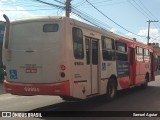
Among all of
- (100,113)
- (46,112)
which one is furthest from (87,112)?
(46,112)

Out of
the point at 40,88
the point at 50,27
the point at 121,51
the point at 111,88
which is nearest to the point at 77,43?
the point at 50,27

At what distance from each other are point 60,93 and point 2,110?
2.63 meters

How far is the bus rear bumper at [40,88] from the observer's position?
443 inches

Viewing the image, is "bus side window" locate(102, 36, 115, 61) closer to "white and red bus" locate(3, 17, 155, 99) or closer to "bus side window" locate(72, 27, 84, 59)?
"white and red bus" locate(3, 17, 155, 99)

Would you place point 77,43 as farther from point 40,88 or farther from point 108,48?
point 108,48

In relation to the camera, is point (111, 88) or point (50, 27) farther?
point (111, 88)

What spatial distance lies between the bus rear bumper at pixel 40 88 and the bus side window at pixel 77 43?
4.07 ft

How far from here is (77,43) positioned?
12.3 meters

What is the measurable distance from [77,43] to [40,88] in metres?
2.00

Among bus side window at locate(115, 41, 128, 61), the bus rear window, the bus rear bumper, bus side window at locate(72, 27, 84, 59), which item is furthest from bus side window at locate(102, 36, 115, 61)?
the bus rear bumper

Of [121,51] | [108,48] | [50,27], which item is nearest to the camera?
[50,27]

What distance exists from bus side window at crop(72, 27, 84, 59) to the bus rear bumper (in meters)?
1.24

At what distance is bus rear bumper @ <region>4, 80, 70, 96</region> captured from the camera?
11250mm

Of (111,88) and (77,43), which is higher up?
(77,43)
